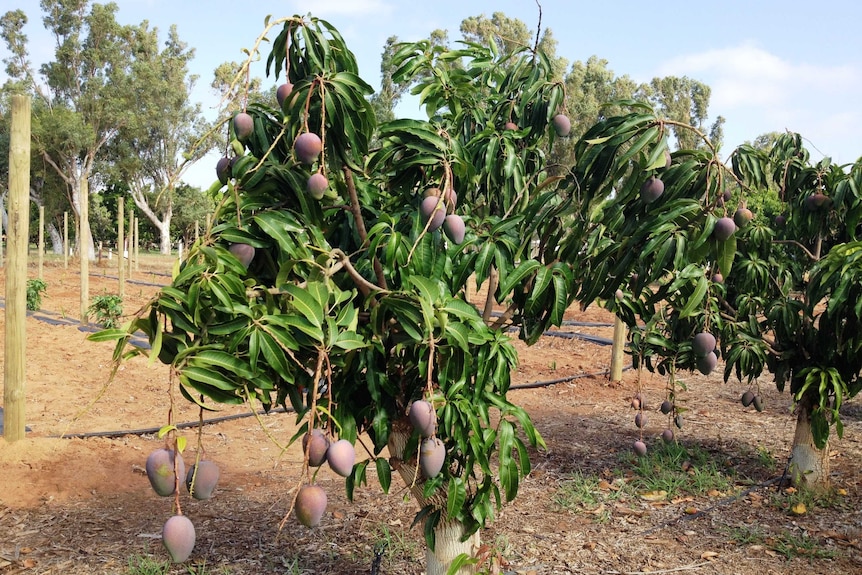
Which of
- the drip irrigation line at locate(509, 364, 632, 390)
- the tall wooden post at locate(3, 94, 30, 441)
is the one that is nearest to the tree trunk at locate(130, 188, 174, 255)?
the drip irrigation line at locate(509, 364, 632, 390)

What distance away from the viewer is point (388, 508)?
11.7ft

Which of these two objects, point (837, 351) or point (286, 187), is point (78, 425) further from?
point (837, 351)

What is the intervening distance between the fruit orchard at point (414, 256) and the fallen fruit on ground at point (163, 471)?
9 centimetres

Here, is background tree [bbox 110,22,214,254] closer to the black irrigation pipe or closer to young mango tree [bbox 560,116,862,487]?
the black irrigation pipe

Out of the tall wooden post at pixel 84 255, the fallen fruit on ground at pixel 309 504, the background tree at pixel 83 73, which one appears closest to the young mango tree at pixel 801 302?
the fallen fruit on ground at pixel 309 504

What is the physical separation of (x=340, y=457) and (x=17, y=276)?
3.53 m

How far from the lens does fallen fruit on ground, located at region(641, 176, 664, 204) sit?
6.13 ft

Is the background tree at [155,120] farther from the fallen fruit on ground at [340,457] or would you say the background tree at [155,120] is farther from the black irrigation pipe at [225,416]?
the fallen fruit on ground at [340,457]

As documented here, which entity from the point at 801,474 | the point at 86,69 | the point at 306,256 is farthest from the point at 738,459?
the point at 86,69

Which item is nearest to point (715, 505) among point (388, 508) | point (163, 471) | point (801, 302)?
point (801, 302)

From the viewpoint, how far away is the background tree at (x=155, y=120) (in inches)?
1125

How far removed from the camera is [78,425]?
4.82 meters

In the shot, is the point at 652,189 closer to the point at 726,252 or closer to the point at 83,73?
the point at 726,252

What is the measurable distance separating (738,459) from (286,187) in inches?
149
